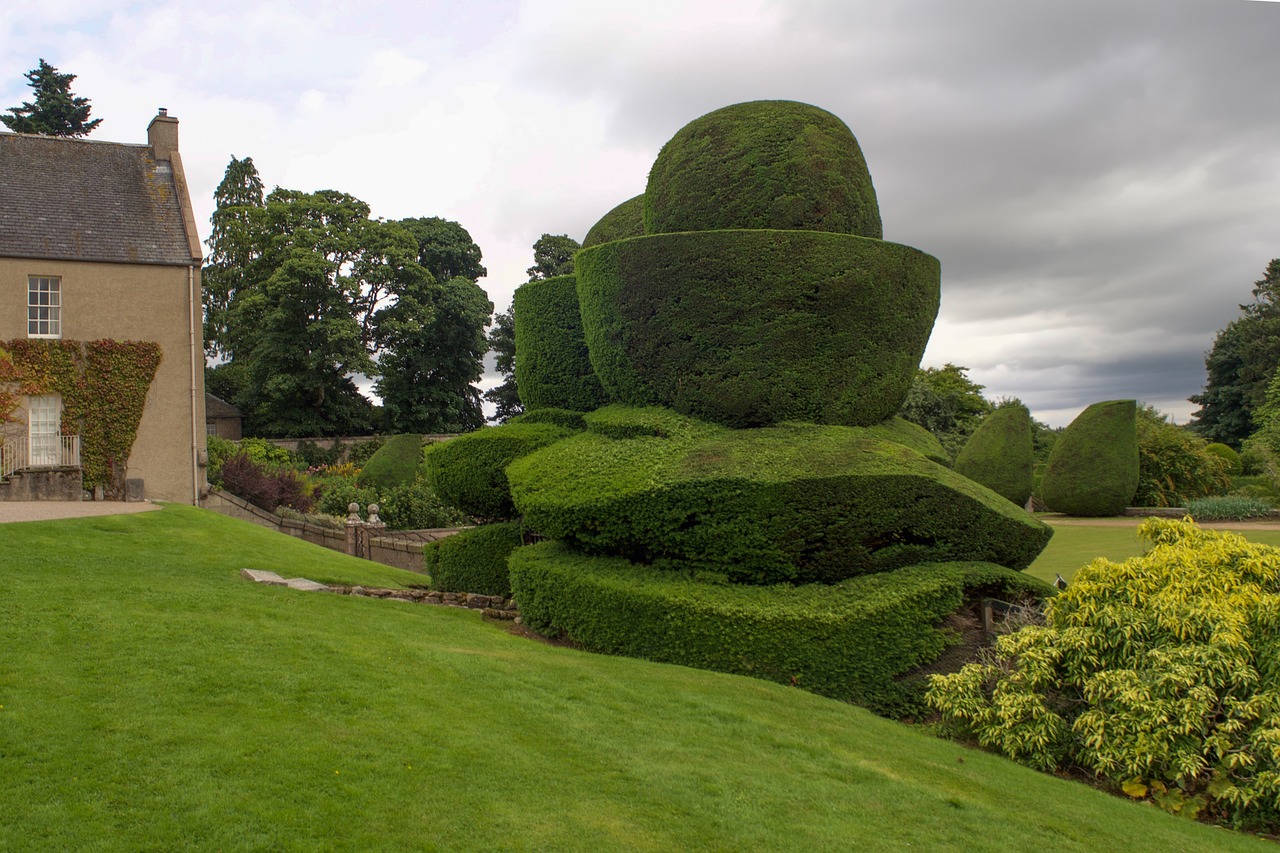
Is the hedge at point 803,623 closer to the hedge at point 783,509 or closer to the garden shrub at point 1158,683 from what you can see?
the hedge at point 783,509

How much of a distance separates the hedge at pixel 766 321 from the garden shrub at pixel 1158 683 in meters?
3.47

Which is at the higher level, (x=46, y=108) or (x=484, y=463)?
(x=46, y=108)

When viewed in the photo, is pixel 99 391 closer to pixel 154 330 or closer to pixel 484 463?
pixel 154 330

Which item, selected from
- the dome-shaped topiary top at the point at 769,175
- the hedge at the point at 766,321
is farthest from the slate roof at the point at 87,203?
the hedge at the point at 766,321

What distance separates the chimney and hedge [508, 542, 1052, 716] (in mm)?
20452

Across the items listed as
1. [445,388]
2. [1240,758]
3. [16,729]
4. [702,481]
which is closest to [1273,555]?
[1240,758]

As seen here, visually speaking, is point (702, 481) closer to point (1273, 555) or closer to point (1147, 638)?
point (1147, 638)

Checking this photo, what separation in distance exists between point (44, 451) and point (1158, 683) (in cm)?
2246

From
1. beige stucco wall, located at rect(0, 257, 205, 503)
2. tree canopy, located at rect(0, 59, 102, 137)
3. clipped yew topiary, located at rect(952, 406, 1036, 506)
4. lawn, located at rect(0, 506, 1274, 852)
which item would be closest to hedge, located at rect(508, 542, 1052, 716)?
lawn, located at rect(0, 506, 1274, 852)

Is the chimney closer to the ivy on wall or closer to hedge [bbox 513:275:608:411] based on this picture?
the ivy on wall

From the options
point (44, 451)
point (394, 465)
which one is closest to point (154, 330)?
point (44, 451)

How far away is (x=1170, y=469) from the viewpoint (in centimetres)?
2905

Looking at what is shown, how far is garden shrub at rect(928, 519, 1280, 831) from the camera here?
6.32 meters

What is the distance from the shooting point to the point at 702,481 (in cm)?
901
